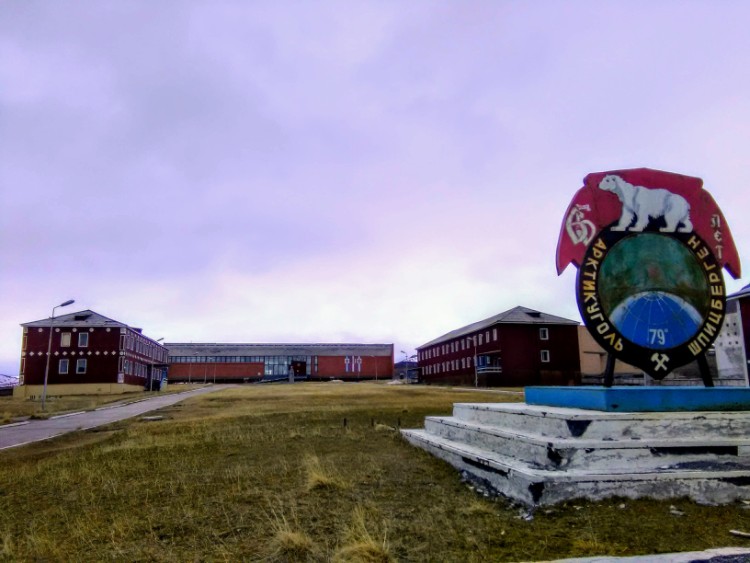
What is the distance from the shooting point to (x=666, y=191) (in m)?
10.2

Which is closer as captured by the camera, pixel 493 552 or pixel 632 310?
pixel 493 552

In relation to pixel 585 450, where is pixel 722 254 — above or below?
above

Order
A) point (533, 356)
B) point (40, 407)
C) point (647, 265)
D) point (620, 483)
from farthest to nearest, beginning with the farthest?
point (533, 356) < point (40, 407) < point (647, 265) < point (620, 483)

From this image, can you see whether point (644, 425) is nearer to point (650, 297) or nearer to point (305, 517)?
point (650, 297)

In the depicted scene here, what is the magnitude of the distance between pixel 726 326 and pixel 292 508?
3361 centimetres

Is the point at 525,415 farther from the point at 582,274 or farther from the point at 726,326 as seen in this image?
the point at 726,326

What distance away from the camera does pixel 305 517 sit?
5.86 m

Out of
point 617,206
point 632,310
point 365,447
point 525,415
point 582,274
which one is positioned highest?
point 617,206

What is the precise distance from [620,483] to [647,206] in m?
5.88

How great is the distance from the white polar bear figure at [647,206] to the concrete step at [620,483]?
4814 millimetres

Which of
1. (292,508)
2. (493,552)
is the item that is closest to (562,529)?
(493,552)

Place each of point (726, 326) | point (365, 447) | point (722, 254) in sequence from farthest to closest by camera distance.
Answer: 1. point (726, 326)
2. point (365, 447)
3. point (722, 254)

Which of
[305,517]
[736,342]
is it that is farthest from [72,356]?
[305,517]

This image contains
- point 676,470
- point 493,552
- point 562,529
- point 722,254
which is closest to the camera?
point 493,552
